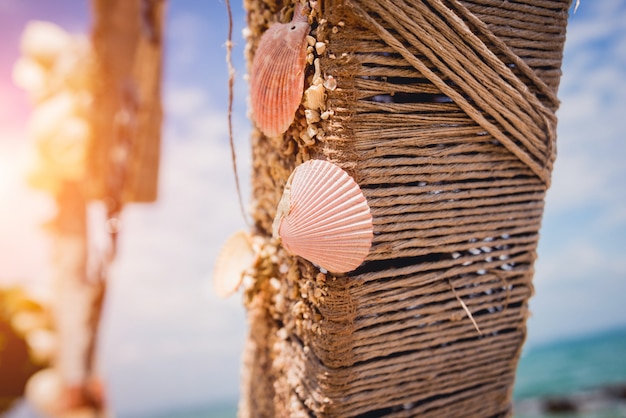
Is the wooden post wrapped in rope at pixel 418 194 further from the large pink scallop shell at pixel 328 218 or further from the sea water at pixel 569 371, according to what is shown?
the sea water at pixel 569 371

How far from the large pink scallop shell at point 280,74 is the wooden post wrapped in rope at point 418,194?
2 cm

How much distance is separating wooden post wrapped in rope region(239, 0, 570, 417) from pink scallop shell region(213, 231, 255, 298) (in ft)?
0.17

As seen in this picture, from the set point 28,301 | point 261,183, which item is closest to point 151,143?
point 261,183

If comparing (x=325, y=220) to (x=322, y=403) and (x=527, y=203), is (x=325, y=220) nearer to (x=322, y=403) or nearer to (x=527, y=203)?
(x=322, y=403)

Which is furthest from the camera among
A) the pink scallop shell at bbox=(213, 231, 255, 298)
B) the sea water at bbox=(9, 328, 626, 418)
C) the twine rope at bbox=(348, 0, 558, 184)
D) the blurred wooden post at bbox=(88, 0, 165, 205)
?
the sea water at bbox=(9, 328, 626, 418)

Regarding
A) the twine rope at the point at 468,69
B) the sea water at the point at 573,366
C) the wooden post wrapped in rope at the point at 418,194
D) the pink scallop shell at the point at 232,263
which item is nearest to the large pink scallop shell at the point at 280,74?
the wooden post wrapped in rope at the point at 418,194

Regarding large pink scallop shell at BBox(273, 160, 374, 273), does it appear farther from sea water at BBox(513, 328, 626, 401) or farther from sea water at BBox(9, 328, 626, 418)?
sea water at BBox(513, 328, 626, 401)

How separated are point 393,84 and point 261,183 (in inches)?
16.1

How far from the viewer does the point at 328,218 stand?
722mm

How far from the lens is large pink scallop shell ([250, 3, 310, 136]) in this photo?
730 millimetres

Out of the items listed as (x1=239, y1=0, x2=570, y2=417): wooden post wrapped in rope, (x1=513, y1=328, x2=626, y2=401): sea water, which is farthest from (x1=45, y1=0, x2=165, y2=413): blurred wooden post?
(x1=513, y1=328, x2=626, y2=401): sea water

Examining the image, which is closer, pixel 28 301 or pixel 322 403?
pixel 322 403

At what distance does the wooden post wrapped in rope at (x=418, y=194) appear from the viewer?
0.70 metres

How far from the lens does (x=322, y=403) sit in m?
0.78
